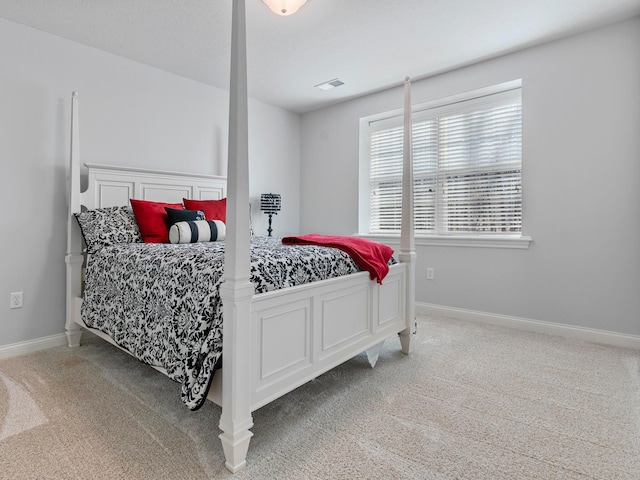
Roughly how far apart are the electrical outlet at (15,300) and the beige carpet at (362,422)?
0.40 m

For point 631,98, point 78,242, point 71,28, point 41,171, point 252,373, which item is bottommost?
point 252,373

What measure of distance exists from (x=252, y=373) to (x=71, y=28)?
2917 mm

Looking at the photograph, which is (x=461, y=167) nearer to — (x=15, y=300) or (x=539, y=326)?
(x=539, y=326)

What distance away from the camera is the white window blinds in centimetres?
330

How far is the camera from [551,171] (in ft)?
9.72

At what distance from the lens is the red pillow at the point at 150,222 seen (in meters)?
2.76

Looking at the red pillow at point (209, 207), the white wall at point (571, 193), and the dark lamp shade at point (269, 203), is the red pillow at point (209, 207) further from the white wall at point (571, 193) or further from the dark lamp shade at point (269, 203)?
the white wall at point (571, 193)

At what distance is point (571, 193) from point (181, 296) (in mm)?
2995

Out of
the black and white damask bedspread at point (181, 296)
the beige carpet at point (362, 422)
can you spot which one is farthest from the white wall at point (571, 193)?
the black and white damask bedspread at point (181, 296)

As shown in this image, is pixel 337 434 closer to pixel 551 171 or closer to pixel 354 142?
pixel 551 171

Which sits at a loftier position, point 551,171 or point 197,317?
point 551,171

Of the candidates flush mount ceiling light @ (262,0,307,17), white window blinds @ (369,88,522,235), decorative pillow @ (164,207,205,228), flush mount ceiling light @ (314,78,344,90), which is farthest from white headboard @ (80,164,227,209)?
white window blinds @ (369,88,522,235)

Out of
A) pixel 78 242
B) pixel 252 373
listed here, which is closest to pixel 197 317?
pixel 252 373

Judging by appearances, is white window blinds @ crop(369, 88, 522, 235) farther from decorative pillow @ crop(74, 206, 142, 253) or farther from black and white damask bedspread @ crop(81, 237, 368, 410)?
decorative pillow @ crop(74, 206, 142, 253)
